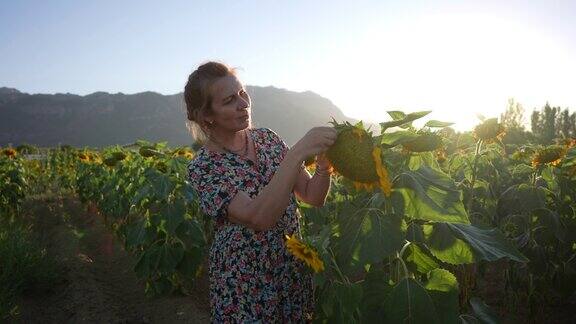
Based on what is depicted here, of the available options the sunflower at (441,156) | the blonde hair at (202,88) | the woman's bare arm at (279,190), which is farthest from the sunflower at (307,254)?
the sunflower at (441,156)

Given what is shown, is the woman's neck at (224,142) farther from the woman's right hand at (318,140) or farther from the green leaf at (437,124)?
the green leaf at (437,124)

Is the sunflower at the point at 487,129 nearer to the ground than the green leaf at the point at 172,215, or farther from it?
farther from it

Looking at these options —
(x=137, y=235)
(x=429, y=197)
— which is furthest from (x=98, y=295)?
(x=429, y=197)

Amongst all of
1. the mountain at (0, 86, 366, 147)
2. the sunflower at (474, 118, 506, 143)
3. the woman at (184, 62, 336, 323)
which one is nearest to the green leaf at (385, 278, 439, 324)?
the woman at (184, 62, 336, 323)

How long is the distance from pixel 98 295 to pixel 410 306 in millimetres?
3663

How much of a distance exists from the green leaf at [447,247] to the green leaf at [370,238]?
17cm

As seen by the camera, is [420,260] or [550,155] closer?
[420,260]

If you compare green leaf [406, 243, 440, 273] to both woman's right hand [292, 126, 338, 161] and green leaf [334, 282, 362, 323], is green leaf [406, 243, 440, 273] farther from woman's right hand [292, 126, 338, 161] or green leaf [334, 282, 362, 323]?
woman's right hand [292, 126, 338, 161]

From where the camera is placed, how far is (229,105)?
1.73m

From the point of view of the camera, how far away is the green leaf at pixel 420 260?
1.34 metres

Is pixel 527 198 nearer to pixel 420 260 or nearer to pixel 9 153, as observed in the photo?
pixel 420 260

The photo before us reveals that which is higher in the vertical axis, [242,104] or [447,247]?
[242,104]

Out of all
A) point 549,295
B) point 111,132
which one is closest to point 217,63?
point 549,295

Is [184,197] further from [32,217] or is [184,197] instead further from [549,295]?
[32,217]
